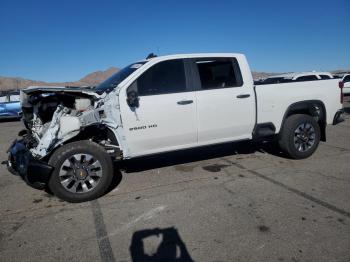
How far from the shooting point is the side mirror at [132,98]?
4.46 metres

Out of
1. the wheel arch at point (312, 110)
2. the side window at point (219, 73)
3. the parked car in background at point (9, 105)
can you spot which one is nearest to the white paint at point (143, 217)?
the side window at point (219, 73)

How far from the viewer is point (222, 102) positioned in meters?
5.20

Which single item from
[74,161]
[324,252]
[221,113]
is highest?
[221,113]

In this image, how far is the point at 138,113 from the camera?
15.3ft

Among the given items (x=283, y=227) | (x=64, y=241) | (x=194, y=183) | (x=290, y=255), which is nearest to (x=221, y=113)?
(x=194, y=183)

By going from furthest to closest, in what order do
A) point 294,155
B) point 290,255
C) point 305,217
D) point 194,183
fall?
point 294,155, point 194,183, point 305,217, point 290,255

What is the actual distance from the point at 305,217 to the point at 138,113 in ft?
8.51

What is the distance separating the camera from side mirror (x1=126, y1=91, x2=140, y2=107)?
4.46 metres

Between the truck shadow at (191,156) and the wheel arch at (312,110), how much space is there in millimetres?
916

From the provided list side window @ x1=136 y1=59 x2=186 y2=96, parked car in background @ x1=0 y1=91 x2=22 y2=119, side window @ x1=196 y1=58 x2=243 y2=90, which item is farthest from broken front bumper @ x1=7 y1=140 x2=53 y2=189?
parked car in background @ x1=0 y1=91 x2=22 y2=119

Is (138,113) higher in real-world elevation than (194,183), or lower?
higher

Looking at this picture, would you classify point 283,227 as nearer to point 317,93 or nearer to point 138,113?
point 138,113

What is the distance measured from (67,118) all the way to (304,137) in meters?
4.30

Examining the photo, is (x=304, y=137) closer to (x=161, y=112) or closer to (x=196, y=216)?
(x=161, y=112)
